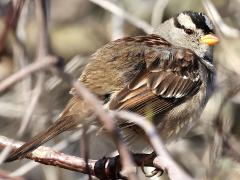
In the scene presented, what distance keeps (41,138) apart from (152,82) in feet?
3.05

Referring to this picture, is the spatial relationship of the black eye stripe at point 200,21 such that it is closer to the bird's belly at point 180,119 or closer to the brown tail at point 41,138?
the bird's belly at point 180,119

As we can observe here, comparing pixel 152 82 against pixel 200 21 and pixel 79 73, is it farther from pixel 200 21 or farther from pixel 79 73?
pixel 79 73

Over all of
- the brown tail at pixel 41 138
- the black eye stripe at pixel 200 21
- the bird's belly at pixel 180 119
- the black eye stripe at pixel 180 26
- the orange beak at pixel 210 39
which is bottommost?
the brown tail at pixel 41 138

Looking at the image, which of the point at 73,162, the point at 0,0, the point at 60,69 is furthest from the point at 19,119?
the point at 60,69

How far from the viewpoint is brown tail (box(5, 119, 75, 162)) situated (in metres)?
2.53

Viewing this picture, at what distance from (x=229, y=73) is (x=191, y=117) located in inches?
29.2

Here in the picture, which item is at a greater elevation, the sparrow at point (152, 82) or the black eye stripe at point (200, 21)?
the black eye stripe at point (200, 21)

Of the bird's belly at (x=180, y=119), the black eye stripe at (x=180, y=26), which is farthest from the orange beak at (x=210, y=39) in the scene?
the bird's belly at (x=180, y=119)

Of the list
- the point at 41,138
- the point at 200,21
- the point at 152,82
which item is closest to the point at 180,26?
the point at 200,21

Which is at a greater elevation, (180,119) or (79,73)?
(79,73)

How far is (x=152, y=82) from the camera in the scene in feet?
11.2

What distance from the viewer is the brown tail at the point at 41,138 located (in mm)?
2525

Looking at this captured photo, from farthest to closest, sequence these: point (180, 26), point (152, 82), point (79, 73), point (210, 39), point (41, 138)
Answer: point (79, 73)
point (180, 26)
point (210, 39)
point (152, 82)
point (41, 138)

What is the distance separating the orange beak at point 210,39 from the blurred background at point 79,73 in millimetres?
70
